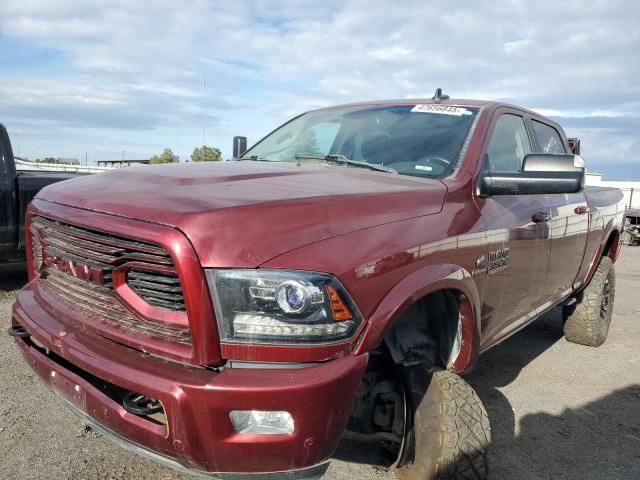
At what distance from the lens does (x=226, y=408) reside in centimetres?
171

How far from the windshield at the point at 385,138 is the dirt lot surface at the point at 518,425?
5.32ft

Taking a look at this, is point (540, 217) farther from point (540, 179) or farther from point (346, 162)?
point (346, 162)

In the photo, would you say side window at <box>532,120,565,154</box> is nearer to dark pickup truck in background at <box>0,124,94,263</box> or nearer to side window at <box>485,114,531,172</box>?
side window at <box>485,114,531,172</box>

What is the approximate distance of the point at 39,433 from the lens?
299cm

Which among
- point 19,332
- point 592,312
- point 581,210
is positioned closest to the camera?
point 19,332

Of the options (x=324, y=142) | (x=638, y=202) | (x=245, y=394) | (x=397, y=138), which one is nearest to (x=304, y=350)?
(x=245, y=394)

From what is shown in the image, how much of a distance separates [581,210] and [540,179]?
1.77 m

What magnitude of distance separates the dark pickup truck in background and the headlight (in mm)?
5194

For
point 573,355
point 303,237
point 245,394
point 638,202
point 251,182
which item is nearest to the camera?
point 245,394

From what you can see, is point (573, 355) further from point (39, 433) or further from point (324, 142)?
point (39, 433)

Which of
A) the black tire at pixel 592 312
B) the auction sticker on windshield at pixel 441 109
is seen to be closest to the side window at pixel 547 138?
the auction sticker on windshield at pixel 441 109

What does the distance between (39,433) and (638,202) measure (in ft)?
75.2

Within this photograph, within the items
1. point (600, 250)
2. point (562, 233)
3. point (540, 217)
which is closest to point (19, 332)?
point (540, 217)

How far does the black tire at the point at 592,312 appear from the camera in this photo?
4.94 metres
